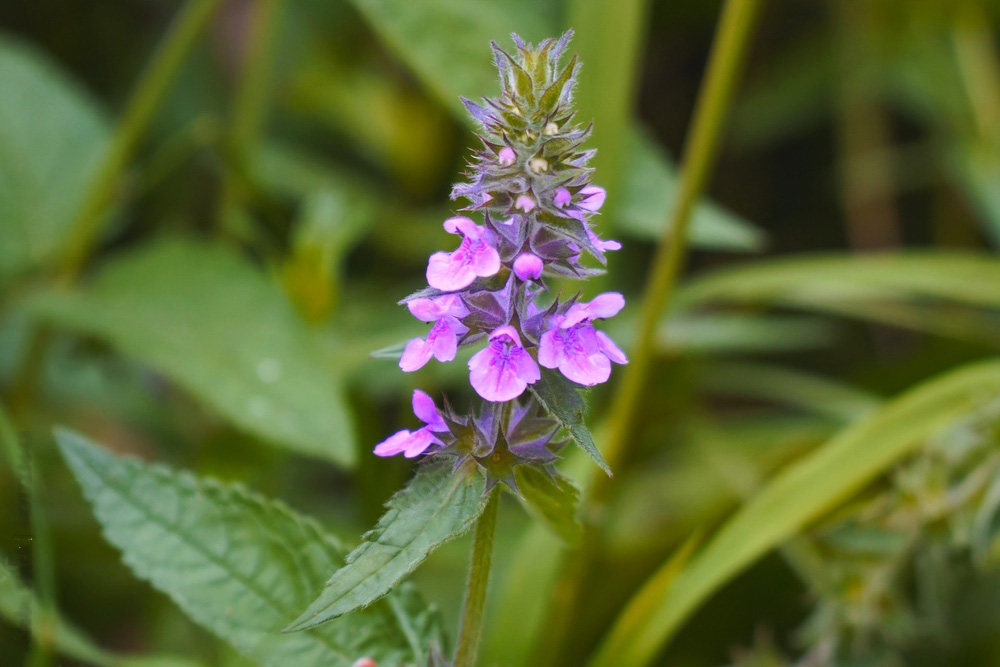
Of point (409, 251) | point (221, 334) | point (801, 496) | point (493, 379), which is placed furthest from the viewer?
point (409, 251)

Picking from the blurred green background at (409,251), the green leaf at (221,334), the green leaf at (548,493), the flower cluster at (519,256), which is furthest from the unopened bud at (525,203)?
the green leaf at (221,334)

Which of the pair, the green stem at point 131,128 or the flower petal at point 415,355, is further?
the green stem at point 131,128

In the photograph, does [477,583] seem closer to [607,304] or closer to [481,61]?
[607,304]

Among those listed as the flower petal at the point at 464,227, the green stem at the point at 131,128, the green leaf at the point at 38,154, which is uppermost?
the green leaf at the point at 38,154

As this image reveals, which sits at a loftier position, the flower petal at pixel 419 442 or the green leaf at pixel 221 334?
the green leaf at pixel 221 334

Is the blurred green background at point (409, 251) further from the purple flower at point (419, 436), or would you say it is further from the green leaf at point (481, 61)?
the purple flower at point (419, 436)

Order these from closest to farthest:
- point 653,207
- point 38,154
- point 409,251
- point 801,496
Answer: point 801,496, point 653,207, point 38,154, point 409,251

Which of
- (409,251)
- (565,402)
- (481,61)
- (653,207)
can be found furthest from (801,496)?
(409,251)
